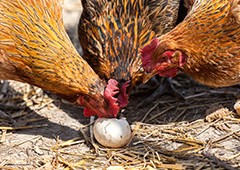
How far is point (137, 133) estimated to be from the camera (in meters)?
4.52

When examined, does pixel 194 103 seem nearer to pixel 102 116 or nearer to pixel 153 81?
pixel 153 81

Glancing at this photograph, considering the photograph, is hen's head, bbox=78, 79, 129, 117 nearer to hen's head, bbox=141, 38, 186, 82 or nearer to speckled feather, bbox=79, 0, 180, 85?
speckled feather, bbox=79, 0, 180, 85

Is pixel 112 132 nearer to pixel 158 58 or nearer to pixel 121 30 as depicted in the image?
pixel 158 58

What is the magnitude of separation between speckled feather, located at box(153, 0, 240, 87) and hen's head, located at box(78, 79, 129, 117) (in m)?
0.42

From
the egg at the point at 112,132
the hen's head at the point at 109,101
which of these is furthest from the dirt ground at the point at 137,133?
the hen's head at the point at 109,101

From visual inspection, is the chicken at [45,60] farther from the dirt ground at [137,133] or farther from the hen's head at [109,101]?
the dirt ground at [137,133]

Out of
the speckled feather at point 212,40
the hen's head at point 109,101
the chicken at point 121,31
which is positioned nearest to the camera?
the speckled feather at point 212,40

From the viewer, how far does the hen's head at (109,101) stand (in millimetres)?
4109

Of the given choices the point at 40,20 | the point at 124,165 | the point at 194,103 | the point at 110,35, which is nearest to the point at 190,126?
the point at 194,103

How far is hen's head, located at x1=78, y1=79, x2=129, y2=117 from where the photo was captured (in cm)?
411

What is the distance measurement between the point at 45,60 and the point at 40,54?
0.07 meters

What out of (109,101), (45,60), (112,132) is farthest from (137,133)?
(45,60)

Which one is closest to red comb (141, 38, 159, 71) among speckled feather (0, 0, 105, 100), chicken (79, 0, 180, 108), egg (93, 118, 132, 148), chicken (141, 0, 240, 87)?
chicken (141, 0, 240, 87)

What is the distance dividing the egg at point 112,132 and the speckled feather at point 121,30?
0.42m
